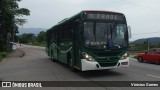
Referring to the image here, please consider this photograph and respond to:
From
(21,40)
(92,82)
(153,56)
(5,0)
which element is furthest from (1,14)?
(21,40)

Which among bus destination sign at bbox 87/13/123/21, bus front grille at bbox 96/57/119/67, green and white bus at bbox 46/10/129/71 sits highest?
bus destination sign at bbox 87/13/123/21

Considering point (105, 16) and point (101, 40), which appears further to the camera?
point (105, 16)

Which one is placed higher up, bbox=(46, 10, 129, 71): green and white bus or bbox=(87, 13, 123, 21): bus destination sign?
bbox=(87, 13, 123, 21): bus destination sign

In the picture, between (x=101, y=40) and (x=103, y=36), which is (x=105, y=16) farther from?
(x=101, y=40)

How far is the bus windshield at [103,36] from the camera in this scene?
13016 mm

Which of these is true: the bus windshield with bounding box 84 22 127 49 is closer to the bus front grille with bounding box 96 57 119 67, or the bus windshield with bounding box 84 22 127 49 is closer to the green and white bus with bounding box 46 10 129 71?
the green and white bus with bounding box 46 10 129 71

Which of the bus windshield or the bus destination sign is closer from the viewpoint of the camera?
the bus windshield

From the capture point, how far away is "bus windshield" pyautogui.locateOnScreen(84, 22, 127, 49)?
512 inches

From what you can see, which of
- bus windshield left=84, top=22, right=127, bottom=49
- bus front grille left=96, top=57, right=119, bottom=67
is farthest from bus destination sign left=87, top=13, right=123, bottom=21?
bus front grille left=96, top=57, right=119, bottom=67

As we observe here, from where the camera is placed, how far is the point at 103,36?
13.1 meters

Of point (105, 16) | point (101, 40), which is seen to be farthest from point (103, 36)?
point (105, 16)

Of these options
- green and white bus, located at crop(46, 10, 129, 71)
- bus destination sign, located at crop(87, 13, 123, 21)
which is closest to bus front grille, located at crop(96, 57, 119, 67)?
green and white bus, located at crop(46, 10, 129, 71)

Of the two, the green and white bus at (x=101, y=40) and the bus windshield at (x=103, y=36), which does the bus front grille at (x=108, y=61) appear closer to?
the green and white bus at (x=101, y=40)

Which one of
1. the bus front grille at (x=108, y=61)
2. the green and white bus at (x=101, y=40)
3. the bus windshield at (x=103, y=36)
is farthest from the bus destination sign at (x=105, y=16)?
the bus front grille at (x=108, y=61)
